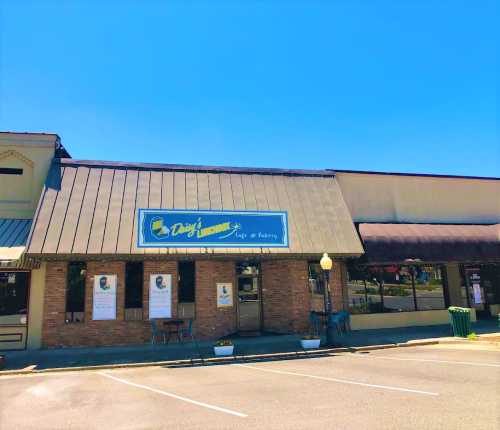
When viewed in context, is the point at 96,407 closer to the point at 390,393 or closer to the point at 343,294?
the point at 390,393

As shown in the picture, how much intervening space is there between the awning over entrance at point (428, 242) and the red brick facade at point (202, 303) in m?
1.88

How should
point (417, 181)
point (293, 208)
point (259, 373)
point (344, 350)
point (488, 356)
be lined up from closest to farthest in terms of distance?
point (259, 373), point (488, 356), point (344, 350), point (293, 208), point (417, 181)

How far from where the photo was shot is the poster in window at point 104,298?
49.9ft

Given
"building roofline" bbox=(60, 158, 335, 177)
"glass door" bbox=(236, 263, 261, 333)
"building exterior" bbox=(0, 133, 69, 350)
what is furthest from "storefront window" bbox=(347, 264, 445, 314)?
"building exterior" bbox=(0, 133, 69, 350)

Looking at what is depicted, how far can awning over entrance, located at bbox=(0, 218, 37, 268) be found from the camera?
13391mm

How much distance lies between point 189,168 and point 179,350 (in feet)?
26.1

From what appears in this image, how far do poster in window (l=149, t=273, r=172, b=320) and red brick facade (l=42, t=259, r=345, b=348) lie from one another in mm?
161

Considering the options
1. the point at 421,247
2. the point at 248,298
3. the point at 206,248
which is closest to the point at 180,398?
the point at 206,248

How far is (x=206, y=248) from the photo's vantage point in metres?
15.3

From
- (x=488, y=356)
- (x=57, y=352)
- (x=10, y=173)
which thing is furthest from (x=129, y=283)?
(x=488, y=356)

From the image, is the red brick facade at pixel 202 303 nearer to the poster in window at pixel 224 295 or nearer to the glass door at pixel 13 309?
the poster in window at pixel 224 295

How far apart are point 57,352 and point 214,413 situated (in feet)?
31.0

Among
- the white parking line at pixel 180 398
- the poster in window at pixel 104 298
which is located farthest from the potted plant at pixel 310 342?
the poster in window at pixel 104 298

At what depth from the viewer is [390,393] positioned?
7.92 m
